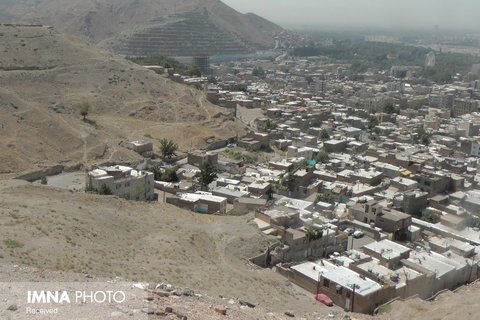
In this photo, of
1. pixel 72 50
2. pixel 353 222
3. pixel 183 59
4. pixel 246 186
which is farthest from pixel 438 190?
pixel 183 59

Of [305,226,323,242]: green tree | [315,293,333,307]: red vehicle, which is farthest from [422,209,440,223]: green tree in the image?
[315,293,333,307]: red vehicle

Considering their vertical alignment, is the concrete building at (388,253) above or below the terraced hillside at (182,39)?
below

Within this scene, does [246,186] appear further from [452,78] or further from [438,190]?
[452,78]

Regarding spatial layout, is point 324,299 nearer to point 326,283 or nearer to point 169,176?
point 326,283

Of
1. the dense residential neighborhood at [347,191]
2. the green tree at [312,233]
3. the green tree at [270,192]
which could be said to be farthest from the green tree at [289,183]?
the green tree at [312,233]

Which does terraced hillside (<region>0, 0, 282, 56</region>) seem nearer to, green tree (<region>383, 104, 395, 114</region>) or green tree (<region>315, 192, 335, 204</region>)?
green tree (<region>383, 104, 395, 114</region>)

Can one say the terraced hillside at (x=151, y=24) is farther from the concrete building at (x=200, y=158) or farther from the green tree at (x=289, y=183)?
the green tree at (x=289, y=183)

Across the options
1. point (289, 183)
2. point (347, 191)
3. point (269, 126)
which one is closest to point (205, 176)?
point (289, 183)
